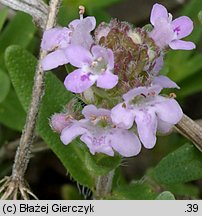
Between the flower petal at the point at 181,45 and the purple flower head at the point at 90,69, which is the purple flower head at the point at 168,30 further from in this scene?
the purple flower head at the point at 90,69

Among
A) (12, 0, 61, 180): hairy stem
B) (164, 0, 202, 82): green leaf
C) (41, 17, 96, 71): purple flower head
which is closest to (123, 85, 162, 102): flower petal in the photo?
(41, 17, 96, 71): purple flower head

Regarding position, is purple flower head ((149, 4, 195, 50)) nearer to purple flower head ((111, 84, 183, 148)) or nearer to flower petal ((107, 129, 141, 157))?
purple flower head ((111, 84, 183, 148))

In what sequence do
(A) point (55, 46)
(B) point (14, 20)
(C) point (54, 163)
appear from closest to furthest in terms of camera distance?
1. (A) point (55, 46)
2. (B) point (14, 20)
3. (C) point (54, 163)

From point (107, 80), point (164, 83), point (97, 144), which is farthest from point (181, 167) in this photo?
point (107, 80)

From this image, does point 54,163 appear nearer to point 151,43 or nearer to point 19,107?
point 19,107

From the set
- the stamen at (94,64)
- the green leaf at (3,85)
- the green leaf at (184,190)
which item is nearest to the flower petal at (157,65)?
the stamen at (94,64)

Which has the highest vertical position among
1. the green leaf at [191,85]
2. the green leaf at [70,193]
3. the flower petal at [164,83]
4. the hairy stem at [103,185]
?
the flower petal at [164,83]

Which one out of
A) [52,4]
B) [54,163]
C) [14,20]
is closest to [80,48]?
[52,4]

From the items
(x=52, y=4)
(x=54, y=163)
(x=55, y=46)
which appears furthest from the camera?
(x=54, y=163)
